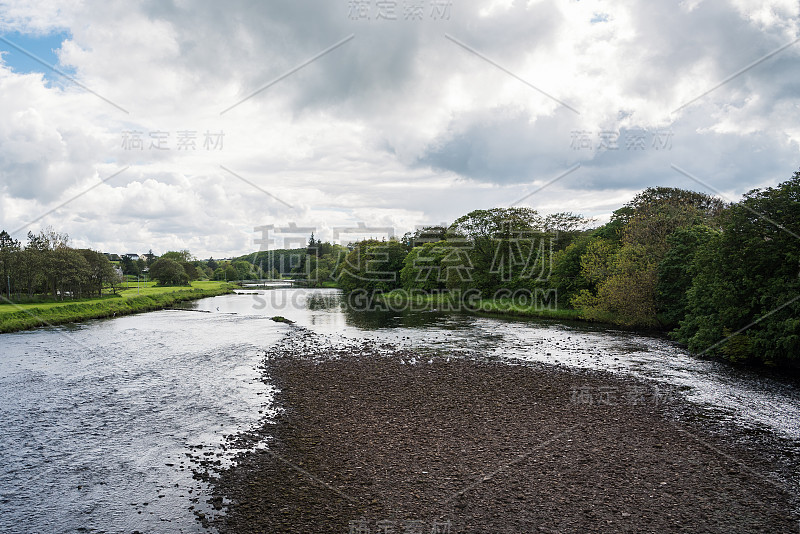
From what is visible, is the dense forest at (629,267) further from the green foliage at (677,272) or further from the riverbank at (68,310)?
the riverbank at (68,310)

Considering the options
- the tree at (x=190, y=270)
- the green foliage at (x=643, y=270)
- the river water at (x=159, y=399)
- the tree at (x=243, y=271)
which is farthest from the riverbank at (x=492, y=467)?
the tree at (x=243, y=271)

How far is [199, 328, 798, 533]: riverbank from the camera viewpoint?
909cm

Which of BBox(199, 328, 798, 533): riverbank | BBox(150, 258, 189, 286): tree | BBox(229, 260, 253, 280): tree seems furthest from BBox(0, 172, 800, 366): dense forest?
BBox(229, 260, 253, 280): tree

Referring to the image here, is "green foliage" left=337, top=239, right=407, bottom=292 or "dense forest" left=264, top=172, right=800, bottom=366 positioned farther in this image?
"green foliage" left=337, top=239, right=407, bottom=292

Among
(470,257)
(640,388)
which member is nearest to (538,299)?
(470,257)

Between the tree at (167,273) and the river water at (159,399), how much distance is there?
72064 millimetres

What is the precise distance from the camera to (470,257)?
64.6 metres

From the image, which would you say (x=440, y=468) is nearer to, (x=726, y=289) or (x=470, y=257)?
(x=726, y=289)

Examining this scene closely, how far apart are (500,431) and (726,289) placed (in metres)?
A: 18.8

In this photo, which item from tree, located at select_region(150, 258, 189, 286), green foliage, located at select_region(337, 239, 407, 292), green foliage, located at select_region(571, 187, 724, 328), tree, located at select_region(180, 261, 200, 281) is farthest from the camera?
tree, located at select_region(180, 261, 200, 281)

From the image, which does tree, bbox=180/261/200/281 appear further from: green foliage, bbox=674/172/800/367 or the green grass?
green foliage, bbox=674/172/800/367

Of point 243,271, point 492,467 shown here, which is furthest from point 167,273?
point 492,467

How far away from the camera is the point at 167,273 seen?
107 metres

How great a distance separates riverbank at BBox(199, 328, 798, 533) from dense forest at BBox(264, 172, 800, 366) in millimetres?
9314
